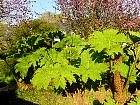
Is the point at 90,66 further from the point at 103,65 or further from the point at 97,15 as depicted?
the point at 97,15

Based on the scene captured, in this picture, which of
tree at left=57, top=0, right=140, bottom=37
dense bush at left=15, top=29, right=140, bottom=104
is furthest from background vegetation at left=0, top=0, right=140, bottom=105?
tree at left=57, top=0, right=140, bottom=37

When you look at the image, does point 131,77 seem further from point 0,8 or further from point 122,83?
point 0,8

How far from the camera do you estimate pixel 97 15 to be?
16.6m

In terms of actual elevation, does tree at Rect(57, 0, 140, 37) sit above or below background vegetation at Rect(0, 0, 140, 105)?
above

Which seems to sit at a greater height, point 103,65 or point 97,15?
point 97,15

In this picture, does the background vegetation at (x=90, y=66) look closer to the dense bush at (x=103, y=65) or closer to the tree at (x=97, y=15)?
the dense bush at (x=103, y=65)

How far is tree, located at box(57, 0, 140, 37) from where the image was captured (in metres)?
16.5

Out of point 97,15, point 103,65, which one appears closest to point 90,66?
point 103,65

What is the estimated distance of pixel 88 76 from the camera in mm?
4418

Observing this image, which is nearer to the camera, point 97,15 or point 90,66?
point 90,66

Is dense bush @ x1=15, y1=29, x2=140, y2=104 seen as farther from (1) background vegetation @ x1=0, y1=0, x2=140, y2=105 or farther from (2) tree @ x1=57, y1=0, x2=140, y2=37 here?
(2) tree @ x1=57, y1=0, x2=140, y2=37

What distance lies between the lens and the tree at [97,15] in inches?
648

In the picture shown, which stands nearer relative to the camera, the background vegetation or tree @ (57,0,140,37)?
the background vegetation

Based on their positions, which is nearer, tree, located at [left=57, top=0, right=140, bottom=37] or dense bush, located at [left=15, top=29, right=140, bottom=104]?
dense bush, located at [left=15, top=29, right=140, bottom=104]
